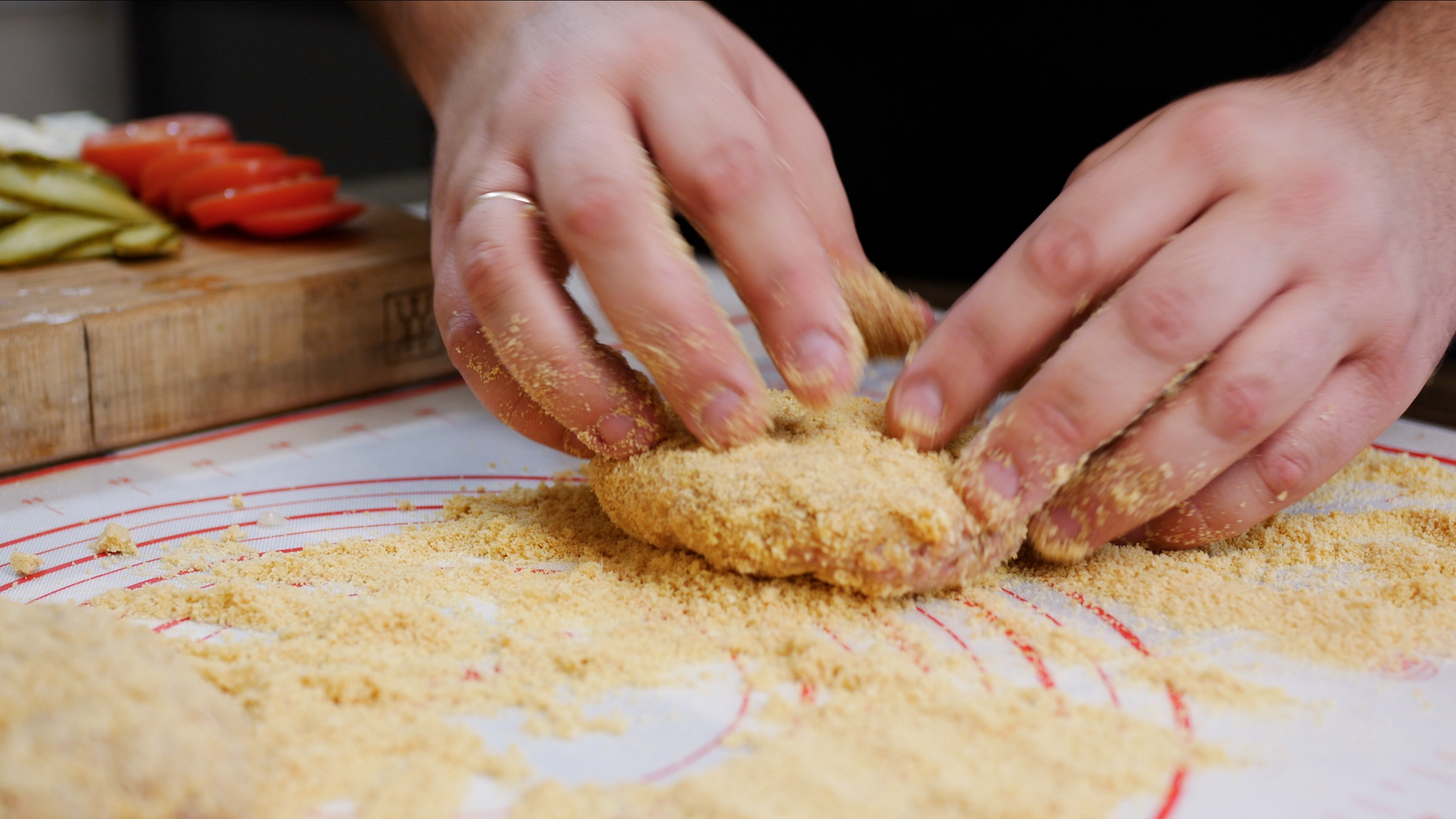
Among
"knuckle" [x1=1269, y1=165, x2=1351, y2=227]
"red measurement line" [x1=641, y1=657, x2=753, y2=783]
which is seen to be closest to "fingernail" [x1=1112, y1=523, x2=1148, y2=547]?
"knuckle" [x1=1269, y1=165, x2=1351, y2=227]

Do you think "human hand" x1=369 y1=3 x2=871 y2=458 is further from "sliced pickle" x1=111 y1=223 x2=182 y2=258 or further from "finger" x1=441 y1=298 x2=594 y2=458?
"sliced pickle" x1=111 y1=223 x2=182 y2=258

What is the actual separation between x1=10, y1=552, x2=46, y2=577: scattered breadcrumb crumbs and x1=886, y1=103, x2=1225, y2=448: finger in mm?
903

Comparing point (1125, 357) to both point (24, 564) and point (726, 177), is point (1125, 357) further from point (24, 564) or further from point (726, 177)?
point (24, 564)

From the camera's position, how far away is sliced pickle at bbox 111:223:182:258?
68.7 inches

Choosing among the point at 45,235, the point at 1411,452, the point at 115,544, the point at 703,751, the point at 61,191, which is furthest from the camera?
the point at 61,191

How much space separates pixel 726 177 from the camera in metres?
1.03

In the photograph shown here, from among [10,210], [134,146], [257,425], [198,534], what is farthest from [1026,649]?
[134,146]

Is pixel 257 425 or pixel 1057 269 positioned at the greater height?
pixel 1057 269

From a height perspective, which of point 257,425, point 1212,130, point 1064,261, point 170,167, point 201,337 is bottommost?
point 257,425

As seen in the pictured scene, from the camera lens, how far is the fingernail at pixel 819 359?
3.31ft

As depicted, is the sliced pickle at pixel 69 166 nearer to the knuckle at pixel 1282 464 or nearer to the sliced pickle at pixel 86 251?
the sliced pickle at pixel 86 251

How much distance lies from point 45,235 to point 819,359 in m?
1.41

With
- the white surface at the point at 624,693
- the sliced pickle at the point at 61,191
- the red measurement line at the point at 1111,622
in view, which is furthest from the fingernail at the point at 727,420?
the sliced pickle at the point at 61,191

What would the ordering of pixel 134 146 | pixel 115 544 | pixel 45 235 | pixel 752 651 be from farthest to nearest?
pixel 134 146
pixel 45 235
pixel 115 544
pixel 752 651
